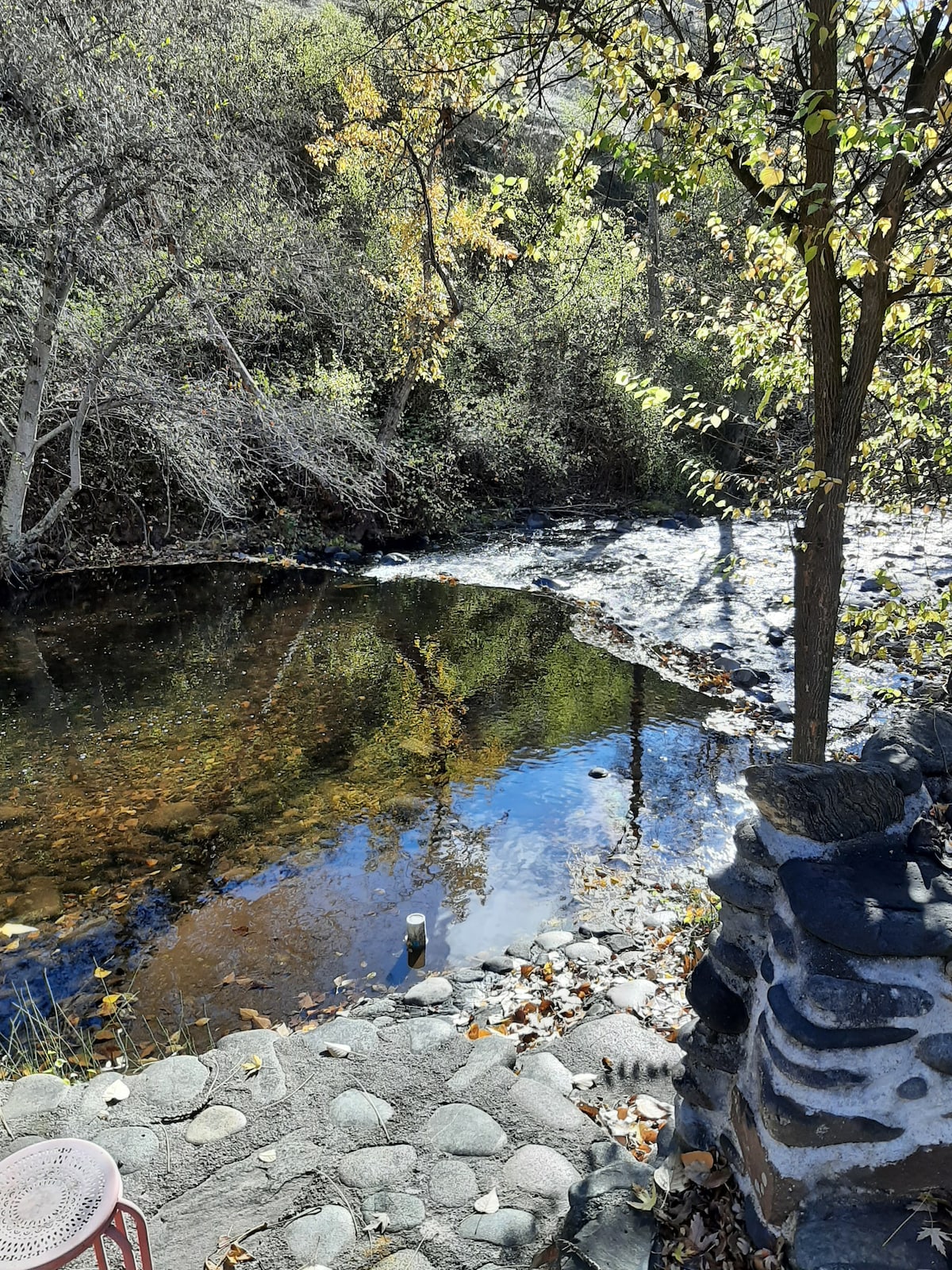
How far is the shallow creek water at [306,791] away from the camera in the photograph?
513 cm

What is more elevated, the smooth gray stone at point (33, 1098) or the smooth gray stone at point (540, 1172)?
the smooth gray stone at point (540, 1172)

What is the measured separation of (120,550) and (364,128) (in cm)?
795

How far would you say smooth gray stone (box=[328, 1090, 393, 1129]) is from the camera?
3.16 m

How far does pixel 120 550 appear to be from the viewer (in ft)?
45.5

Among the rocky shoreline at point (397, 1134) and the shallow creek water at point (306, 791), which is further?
the shallow creek water at point (306, 791)

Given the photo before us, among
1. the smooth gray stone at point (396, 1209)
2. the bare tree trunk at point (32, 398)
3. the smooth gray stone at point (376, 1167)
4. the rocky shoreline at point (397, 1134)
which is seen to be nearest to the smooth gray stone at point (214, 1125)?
the rocky shoreline at point (397, 1134)

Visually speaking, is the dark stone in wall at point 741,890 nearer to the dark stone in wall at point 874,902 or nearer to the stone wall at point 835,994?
the stone wall at point 835,994

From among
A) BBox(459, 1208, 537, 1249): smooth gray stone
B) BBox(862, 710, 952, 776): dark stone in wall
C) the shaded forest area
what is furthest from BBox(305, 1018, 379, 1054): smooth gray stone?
the shaded forest area

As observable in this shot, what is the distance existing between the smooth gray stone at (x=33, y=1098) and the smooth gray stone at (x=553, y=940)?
2191mm

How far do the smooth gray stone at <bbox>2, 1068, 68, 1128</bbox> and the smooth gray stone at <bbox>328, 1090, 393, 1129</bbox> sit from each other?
0.68m

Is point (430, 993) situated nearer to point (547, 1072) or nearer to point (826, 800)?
point (547, 1072)

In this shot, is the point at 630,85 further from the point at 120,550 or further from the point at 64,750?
the point at 120,550

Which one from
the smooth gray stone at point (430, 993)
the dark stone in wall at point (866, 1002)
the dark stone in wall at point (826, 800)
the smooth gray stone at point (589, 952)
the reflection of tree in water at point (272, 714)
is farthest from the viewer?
the reflection of tree in water at point (272, 714)

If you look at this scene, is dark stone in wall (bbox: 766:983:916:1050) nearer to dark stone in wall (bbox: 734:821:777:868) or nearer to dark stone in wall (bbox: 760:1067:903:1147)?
dark stone in wall (bbox: 760:1067:903:1147)
